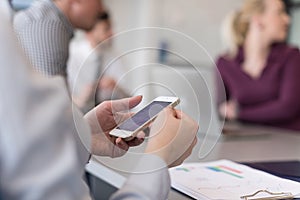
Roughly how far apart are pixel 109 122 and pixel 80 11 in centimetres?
79

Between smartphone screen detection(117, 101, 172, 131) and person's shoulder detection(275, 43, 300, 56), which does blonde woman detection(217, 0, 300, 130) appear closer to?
person's shoulder detection(275, 43, 300, 56)

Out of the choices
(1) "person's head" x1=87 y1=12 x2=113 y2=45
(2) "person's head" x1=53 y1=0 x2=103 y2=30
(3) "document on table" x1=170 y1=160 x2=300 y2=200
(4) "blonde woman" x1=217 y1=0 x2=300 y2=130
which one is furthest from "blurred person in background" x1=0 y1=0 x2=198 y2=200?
(1) "person's head" x1=87 y1=12 x2=113 y2=45

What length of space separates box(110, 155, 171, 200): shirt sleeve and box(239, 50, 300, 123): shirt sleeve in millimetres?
1475

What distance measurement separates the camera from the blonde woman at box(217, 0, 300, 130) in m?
2.04

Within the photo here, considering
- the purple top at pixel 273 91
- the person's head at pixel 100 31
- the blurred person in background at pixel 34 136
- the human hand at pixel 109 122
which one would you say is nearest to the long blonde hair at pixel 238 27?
the purple top at pixel 273 91

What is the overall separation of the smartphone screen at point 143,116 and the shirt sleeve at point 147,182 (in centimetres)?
4

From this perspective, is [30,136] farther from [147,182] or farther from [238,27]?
[238,27]

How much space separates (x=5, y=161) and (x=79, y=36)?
126 inches

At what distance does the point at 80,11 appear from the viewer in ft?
4.67

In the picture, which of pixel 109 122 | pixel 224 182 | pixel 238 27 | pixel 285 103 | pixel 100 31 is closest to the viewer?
pixel 109 122

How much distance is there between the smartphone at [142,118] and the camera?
25.0 inches

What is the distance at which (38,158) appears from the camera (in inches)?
18.1

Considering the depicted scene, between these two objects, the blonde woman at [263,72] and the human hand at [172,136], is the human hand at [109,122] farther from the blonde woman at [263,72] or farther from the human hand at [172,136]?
the blonde woman at [263,72]

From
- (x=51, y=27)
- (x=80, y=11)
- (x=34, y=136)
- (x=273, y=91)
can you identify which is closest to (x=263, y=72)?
(x=273, y=91)
